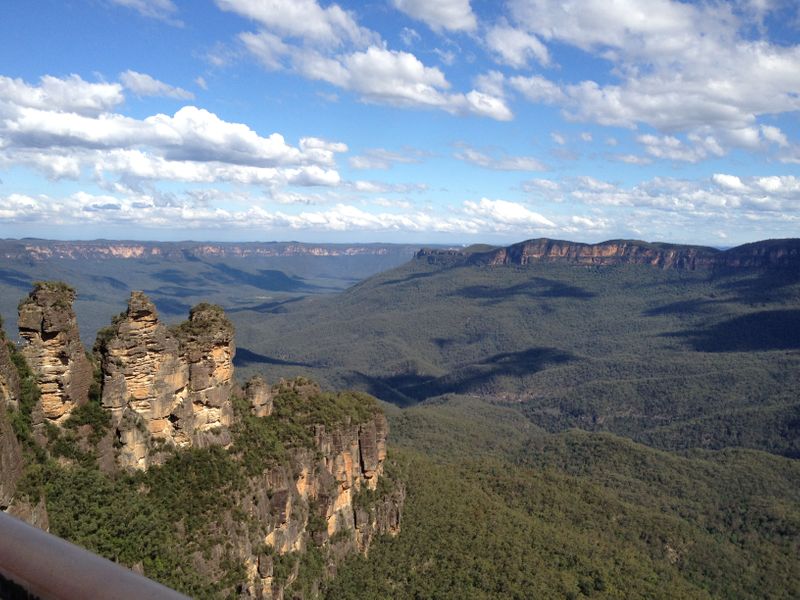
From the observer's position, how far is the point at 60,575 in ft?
12.5

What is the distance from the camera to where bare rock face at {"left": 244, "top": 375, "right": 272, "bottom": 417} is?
4388 cm

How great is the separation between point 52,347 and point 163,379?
19.8 feet

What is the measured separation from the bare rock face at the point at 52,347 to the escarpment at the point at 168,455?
0.06 m

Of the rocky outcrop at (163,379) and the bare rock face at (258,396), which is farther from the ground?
the rocky outcrop at (163,379)

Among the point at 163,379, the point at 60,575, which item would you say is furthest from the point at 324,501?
the point at 60,575

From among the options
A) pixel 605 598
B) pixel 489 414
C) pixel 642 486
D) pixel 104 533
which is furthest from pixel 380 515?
pixel 489 414

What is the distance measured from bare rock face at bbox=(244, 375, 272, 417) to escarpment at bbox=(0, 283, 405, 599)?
12 centimetres

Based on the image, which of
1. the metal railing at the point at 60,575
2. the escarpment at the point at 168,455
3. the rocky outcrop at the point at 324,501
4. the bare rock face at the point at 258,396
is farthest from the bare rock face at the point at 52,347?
the metal railing at the point at 60,575

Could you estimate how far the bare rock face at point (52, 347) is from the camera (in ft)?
97.7

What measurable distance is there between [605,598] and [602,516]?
25.2 meters

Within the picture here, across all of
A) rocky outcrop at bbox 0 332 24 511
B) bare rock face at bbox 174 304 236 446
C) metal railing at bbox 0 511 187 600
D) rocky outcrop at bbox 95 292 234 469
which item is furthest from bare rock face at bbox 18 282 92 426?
metal railing at bbox 0 511 187 600

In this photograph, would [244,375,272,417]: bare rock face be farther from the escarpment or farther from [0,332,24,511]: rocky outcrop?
[0,332,24,511]: rocky outcrop

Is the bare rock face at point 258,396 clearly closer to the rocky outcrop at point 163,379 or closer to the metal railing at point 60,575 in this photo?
the rocky outcrop at point 163,379

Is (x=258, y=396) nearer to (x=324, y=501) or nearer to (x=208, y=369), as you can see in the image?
(x=208, y=369)
